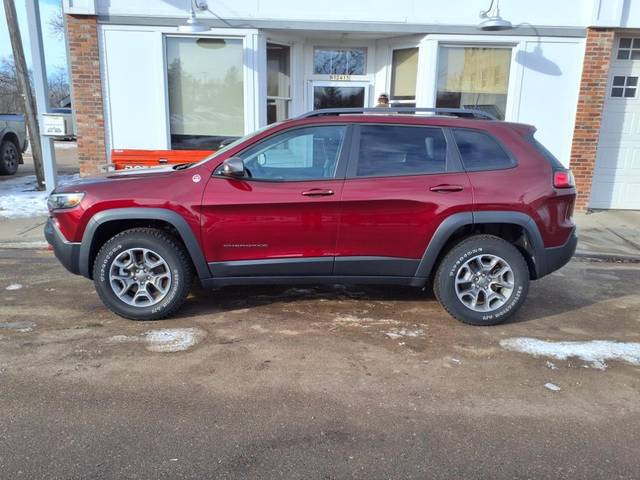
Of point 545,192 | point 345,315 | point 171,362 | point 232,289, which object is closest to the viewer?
point 171,362

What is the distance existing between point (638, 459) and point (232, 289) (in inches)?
148

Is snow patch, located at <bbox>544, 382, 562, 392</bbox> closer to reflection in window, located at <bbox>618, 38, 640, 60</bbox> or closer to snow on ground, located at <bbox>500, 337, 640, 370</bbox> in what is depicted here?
snow on ground, located at <bbox>500, 337, 640, 370</bbox>

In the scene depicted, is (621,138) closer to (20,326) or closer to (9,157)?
(20,326)

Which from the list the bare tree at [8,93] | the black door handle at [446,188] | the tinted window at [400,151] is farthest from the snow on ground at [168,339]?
the bare tree at [8,93]

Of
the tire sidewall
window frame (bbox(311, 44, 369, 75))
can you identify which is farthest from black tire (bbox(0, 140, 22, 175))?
the tire sidewall

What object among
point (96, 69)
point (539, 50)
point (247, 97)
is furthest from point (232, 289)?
point (539, 50)

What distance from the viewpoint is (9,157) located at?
46.2ft

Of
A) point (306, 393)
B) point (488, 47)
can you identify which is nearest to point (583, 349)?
point (306, 393)

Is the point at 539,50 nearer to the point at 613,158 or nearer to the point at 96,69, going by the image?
the point at 613,158

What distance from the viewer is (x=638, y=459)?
2721 mm

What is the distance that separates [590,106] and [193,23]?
22.6 feet

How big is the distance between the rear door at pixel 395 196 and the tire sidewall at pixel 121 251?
53.5 inches

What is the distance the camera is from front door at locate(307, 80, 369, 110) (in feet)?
33.1

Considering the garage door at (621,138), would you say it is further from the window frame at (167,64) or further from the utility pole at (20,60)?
the utility pole at (20,60)
